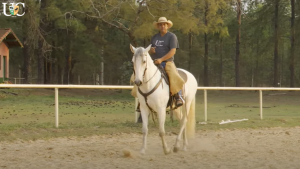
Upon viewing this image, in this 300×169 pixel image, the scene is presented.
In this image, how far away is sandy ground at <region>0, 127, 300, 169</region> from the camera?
23.4 ft

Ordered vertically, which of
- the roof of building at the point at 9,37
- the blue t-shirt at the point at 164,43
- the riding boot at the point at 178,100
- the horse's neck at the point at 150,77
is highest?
the roof of building at the point at 9,37

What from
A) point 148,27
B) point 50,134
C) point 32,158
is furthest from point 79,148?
point 148,27

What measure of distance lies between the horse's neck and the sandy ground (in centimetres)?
113

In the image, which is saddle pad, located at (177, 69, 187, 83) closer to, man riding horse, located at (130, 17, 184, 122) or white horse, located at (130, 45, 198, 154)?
white horse, located at (130, 45, 198, 154)

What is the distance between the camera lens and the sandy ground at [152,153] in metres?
7.12

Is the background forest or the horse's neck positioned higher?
the background forest

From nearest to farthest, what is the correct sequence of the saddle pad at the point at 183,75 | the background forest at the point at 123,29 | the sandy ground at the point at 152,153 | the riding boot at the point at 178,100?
the sandy ground at the point at 152,153, the riding boot at the point at 178,100, the saddle pad at the point at 183,75, the background forest at the point at 123,29

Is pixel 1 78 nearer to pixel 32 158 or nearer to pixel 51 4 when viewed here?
pixel 51 4

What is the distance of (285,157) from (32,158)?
414 centimetres

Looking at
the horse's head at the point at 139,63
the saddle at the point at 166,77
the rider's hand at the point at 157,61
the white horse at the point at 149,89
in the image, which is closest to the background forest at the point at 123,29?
the saddle at the point at 166,77

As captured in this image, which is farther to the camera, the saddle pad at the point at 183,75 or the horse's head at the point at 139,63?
the saddle pad at the point at 183,75

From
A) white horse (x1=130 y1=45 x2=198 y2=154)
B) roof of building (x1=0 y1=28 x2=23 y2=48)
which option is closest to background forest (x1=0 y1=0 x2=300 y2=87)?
roof of building (x1=0 y1=28 x2=23 y2=48)

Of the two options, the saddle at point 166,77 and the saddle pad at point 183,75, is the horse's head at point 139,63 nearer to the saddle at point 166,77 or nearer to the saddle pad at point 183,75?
the saddle at point 166,77

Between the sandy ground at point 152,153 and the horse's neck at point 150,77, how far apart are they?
1129 millimetres
